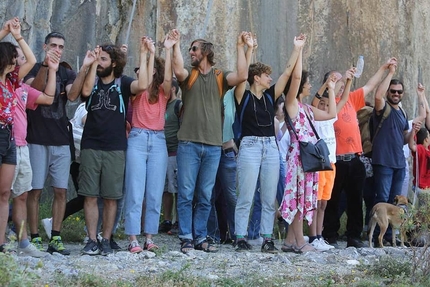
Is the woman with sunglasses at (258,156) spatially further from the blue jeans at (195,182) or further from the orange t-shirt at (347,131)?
the orange t-shirt at (347,131)

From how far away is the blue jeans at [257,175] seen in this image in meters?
9.71

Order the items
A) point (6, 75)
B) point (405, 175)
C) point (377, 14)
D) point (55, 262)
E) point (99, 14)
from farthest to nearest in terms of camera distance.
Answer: point (377, 14) < point (99, 14) < point (405, 175) < point (6, 75) < point (55, 262)

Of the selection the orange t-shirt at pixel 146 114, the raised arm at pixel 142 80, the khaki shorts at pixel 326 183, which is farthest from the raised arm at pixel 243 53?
the khaki shorts at pixel 326 183

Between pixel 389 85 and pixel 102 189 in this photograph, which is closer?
pixel 102 189

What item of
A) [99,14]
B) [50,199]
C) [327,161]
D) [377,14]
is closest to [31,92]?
[327,161]

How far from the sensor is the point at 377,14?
52.4 ft

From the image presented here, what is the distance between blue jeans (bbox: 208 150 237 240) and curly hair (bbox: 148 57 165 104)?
1.29 metres

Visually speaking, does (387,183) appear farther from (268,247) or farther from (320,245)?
(268,247)

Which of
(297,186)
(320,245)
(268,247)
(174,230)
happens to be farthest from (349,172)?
(174,230)

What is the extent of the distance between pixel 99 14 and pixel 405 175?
5.10 m

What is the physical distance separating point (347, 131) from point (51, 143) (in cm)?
353

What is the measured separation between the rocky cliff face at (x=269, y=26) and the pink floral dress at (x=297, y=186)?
475 centimetres

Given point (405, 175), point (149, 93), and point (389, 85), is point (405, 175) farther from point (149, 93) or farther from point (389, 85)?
point (149, 93)

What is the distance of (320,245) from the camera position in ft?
34.0
